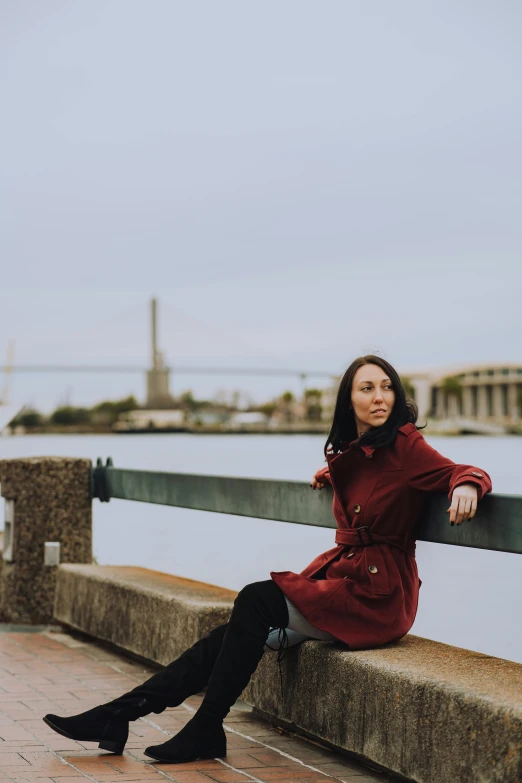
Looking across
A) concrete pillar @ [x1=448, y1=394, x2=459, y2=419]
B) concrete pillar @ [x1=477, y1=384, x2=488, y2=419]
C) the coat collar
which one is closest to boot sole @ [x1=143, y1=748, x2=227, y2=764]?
the coat collar

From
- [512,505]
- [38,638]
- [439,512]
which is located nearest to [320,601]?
[439,512]

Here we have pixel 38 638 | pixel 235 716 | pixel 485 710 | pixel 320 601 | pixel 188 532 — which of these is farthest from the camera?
pixel 188 532

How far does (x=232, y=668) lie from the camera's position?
3.57 meters

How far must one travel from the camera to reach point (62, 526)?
625 centimetres

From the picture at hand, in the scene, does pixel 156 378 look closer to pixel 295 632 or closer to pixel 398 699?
pixel 295 632

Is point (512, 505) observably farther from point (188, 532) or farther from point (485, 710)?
point (188, 532)

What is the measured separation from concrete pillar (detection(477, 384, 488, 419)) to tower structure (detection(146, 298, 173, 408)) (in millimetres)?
73898

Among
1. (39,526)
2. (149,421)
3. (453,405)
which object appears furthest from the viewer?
(453,405)

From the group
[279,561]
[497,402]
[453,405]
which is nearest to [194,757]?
[279,561]

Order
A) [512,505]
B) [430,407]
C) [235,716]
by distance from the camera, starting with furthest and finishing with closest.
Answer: [430,407]
[235,716]
[512,505]

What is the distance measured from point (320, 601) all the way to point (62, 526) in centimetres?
294

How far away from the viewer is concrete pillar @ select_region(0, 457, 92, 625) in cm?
620

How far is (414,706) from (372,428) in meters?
0.94

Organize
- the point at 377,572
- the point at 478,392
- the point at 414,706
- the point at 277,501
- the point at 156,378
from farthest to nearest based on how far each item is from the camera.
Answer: the point at 478,392 → the point at 156,378 → the point at 277,501 → the point at 377,572 → the point at 414,706
